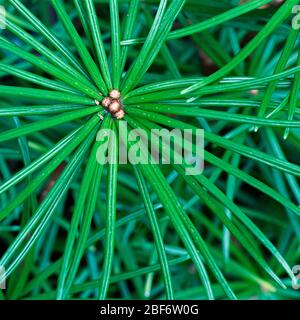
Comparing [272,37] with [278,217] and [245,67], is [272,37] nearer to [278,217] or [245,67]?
[245,67]

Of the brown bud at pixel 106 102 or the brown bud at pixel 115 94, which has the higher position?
the brown bud at pixel 115 94

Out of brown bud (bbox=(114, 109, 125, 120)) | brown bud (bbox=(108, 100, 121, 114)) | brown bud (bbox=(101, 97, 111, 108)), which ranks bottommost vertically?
brown bud (bbox=(114, 109, 125, 120))

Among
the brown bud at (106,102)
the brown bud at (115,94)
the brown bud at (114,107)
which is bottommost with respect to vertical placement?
the brown bud at (114,107)

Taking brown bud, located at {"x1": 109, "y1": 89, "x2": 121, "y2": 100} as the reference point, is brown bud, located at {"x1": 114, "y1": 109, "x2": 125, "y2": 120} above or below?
below

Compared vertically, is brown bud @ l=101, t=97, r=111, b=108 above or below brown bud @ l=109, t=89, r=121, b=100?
below

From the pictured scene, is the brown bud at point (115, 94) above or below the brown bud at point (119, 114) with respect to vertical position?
above

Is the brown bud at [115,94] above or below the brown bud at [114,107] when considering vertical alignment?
above

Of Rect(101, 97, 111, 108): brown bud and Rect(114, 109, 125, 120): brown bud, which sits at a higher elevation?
Rect(101, 97, 111, 108): brown bud

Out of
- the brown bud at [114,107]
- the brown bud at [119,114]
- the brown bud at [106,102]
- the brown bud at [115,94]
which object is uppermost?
the brown bud at [115,94]

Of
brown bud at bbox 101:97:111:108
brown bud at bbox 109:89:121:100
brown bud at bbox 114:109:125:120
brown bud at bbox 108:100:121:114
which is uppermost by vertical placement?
brown bud at bbox 109:89:121:100
